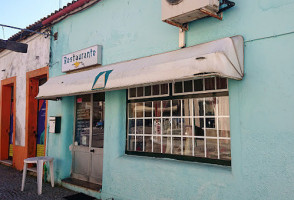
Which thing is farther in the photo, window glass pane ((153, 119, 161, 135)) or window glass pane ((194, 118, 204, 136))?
window glass pane ((153, 119, 161, 135))

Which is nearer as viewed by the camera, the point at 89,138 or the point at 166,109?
the point at 166,109

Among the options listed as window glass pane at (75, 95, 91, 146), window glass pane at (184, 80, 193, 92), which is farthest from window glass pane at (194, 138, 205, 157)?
window glass pane at (75, 95, 91, 146)

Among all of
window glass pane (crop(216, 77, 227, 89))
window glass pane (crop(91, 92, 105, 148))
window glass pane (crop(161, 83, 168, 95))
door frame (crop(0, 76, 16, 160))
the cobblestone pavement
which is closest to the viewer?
window glass pane (crop(216, 77, 227, 89))

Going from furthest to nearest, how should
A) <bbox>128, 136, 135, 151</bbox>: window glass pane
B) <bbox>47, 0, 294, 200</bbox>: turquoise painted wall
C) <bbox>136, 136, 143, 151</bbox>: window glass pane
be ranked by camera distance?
<bbox>128, 136, 135, 151</bbox>: window glass pane
<bbox>136, 136, 143, 151</bbox>: window glass pane
<bbox>47, 0, 294, 200</bbox>: turquoise painted wall

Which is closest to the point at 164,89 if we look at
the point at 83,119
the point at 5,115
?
the point at 83,119

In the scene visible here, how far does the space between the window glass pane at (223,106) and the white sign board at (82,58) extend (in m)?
3.07

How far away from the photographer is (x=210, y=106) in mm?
4102

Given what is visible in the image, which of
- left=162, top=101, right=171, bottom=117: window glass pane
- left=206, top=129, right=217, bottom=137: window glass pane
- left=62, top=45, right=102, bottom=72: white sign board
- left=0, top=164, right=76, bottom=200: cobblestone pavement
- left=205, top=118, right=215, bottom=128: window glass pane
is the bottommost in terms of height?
left=0, top=164, right=76, bottom=200: cobblestone pavement

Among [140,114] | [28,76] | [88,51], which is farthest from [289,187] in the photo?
[28,76]

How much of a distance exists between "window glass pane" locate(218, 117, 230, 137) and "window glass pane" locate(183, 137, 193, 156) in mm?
580

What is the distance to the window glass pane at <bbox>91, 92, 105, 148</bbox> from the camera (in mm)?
6222

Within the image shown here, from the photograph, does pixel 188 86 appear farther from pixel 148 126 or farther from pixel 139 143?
pixel 139 143

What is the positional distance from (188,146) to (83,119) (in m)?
3.43

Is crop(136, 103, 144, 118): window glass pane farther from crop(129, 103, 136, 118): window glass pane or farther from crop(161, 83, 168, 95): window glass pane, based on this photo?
crop(161, 83, 168, 95): window glass pane
